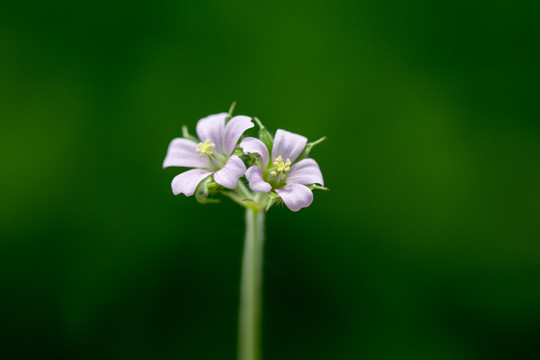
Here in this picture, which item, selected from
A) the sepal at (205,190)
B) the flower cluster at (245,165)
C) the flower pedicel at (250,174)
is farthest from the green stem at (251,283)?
the sepal at (205,190)

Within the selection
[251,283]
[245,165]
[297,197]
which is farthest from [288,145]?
[251,283]

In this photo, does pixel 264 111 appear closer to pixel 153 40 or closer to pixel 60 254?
pixel 153 40

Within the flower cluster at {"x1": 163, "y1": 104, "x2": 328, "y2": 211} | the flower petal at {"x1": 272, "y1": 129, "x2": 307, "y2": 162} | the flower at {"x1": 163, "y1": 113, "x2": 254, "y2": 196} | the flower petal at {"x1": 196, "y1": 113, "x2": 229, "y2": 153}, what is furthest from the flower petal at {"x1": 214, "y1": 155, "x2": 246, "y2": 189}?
the flower petal at {"x1": 196, "y1": 113, "x2": 229, "y2": 153}

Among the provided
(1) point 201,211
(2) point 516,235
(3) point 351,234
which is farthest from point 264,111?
(2) point 516,235

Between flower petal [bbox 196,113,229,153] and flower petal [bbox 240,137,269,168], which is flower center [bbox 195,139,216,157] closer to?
flower petal [bbox 196,113,229,153]

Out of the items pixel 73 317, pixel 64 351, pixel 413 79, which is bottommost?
pixel 64 351
